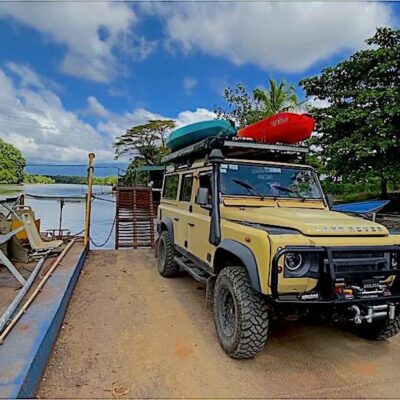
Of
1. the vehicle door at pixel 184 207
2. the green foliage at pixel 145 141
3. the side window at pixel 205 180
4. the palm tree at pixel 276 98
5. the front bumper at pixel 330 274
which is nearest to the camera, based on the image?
the front bumper at pixel 330 274

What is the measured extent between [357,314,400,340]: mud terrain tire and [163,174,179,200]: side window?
325cm

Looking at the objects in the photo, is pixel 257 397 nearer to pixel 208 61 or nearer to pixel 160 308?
pixel 160 308

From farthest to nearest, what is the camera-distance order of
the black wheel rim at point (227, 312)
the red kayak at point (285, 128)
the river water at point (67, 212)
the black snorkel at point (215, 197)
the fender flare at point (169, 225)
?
the river water at point (67, 212)
the fender flare at point (169, 225)
the red kayak at point (285, 128)
the black snorkel at point (215, 197)
the black wheel rim at point (227, 312)

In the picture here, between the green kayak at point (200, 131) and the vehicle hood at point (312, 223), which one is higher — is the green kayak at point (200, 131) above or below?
above

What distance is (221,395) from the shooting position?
2.34 metres

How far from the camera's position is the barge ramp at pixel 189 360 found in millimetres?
2406

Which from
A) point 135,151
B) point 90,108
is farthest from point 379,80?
point 135,151

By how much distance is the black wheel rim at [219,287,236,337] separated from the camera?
2955 mm

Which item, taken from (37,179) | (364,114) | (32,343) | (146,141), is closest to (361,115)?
(364,114)

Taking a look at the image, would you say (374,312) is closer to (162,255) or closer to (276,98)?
(162,255)

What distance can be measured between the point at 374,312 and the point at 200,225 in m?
2.06

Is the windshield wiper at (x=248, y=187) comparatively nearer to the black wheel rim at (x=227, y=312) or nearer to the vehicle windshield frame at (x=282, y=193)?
the vehicle windshield frame at (x=282, y=193)

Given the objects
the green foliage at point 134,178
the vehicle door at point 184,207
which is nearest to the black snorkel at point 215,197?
the vehicle door at point 184,207

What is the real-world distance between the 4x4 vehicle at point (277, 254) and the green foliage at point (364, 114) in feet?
23.0
